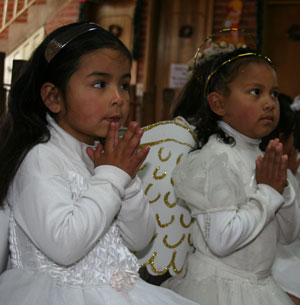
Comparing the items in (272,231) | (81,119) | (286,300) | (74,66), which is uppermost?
(74,66)

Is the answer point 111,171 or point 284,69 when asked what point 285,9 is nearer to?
point 284,69

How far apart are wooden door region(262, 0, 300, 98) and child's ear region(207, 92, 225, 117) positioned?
3.50 metres

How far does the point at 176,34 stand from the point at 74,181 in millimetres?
4403

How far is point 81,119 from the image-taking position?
1243mm

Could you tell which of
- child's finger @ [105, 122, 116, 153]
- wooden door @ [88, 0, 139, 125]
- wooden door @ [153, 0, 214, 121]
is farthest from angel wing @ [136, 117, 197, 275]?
wooden door @ [88, 0, 139, 125]

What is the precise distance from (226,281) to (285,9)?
Answer: 4245 mm

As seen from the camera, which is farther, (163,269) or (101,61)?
(163,269)

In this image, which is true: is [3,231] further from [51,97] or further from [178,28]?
[178,28]

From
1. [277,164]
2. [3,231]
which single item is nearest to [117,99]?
[3,231]

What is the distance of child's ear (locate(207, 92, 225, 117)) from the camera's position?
163 cm

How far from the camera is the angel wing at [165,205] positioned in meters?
1.53

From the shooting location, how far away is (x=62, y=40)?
1.26 meters

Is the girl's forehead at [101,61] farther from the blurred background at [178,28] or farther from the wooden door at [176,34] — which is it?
the wooden door at [176,34]

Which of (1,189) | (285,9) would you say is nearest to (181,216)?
(1,189)
